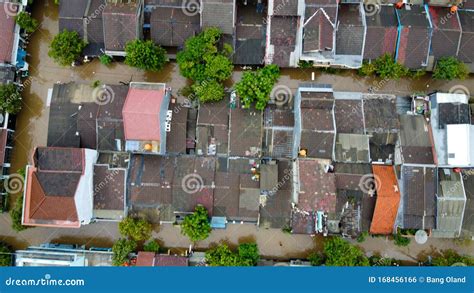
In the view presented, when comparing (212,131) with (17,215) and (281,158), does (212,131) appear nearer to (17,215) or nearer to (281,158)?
(281,158)

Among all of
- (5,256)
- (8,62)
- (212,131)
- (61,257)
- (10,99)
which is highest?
(8,62)

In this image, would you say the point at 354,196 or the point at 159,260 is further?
the point at 159,260

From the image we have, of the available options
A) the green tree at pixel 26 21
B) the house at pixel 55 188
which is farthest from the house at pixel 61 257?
the green tree at pixel 26 21

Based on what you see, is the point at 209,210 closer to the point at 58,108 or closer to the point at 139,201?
the point at 139,201

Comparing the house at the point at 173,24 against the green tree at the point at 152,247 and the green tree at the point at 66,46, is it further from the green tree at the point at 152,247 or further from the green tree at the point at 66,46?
the green tree at the point at 152,247

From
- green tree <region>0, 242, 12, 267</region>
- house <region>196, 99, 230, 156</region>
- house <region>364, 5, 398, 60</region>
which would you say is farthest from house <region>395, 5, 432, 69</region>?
green tree <region>0, 242, 12, 267</region>

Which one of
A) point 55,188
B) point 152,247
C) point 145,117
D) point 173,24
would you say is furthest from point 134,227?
point 173,24

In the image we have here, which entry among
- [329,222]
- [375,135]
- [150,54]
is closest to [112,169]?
[150,54]
